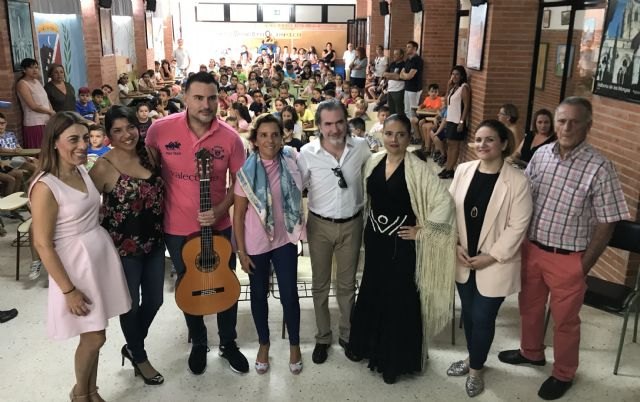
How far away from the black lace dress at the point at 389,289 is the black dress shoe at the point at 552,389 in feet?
2.26

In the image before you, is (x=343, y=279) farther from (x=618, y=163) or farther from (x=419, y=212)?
(x=618, y=163)

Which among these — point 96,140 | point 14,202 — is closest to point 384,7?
point 96,140

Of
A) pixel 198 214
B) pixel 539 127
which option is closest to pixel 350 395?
pixel 198 214

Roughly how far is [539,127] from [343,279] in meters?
2.79

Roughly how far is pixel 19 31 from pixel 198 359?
5714mm

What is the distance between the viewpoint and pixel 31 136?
22.9 ft

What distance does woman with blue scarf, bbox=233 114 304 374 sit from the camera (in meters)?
2.93

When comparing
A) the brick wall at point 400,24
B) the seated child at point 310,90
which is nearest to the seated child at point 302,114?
the seated child at point 310,90

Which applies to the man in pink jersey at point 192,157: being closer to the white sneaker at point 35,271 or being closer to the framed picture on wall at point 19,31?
the white sneaker at point 35,271

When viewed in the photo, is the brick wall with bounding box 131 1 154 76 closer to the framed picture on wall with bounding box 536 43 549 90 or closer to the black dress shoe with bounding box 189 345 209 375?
the framed picture on wall with bounding box 536 43 549 90

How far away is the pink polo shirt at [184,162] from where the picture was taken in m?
2.89

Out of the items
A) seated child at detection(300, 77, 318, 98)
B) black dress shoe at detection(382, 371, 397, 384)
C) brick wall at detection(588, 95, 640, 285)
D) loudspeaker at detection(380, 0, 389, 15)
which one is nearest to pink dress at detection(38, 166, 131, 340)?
black dress shoe at detection(382, 371, 397, 384)

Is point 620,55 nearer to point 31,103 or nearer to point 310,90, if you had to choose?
point 31,103

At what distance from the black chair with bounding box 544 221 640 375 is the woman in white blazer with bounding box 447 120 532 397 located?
27.3 inches
